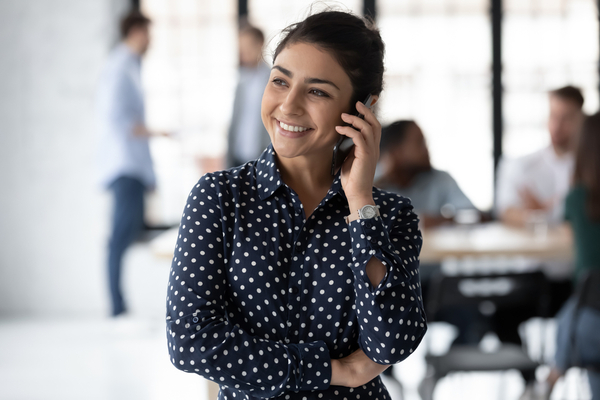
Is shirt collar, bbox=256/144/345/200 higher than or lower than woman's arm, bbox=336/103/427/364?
higher

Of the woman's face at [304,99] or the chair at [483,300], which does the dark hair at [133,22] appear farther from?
the woman's face at [304,99]

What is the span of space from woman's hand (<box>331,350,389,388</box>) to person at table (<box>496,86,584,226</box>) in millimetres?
2395

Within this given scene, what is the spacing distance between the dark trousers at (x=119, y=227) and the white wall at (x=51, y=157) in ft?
1.31

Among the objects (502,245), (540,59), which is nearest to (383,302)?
(502,245)

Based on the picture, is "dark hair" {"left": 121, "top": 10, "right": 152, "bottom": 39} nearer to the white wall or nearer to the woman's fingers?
the white wall

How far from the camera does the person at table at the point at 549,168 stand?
11.2 feet

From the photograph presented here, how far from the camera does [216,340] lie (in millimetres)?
1122

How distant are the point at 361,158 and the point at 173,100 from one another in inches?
157

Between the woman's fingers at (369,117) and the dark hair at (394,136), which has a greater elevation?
the dark hair at (394,136)

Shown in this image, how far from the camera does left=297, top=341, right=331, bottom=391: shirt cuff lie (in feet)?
3.75

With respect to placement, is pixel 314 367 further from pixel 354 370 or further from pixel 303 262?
pixel 303 262

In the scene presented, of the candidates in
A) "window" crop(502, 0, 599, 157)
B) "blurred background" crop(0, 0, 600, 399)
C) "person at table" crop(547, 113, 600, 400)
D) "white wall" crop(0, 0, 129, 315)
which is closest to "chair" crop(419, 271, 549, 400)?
"person at table" crop(547, 113, 600, 400)

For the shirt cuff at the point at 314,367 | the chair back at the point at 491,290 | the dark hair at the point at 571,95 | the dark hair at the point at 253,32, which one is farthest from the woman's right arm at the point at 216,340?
the dark hair at the point at 253,32

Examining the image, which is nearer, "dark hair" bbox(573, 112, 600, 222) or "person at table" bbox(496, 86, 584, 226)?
"dark hair" bbox(573, 112, 600, 222)
